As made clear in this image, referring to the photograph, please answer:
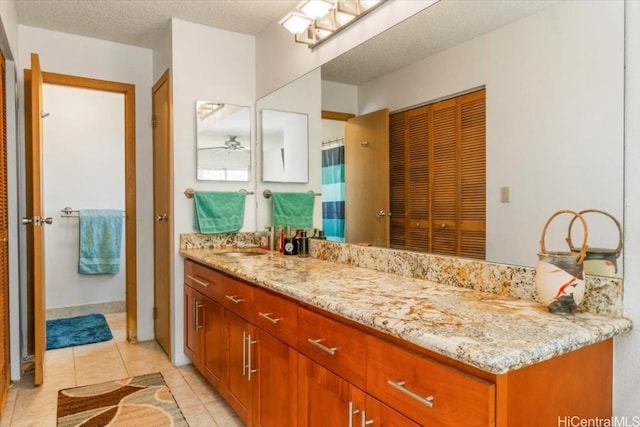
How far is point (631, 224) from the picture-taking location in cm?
107

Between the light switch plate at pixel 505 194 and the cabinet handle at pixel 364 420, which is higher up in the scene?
the light switch plate at pixel 505 194

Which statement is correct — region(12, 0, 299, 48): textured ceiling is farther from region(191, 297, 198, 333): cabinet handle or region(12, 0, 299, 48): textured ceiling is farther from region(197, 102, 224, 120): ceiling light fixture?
region(191, 297, 198, 333): cabinet handle

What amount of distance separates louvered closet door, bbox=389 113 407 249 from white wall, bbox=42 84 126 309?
3520 mm

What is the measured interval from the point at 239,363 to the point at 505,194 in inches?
55.2

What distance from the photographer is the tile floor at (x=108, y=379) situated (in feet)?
6.98

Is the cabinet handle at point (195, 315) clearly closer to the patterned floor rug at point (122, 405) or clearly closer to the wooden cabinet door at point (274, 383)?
the patterned floor rug at point (122, 405)

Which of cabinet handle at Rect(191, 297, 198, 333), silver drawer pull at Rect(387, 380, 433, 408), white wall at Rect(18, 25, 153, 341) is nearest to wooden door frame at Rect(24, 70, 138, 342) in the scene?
white wall at Rect(18, 25, 153, 341)

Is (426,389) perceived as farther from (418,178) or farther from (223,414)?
(223,414)

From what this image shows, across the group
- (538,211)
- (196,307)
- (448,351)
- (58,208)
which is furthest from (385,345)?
(58,208)

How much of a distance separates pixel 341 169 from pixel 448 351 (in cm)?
153

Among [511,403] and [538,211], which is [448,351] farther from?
[538,211]

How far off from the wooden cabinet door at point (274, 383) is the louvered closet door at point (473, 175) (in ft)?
2.52
